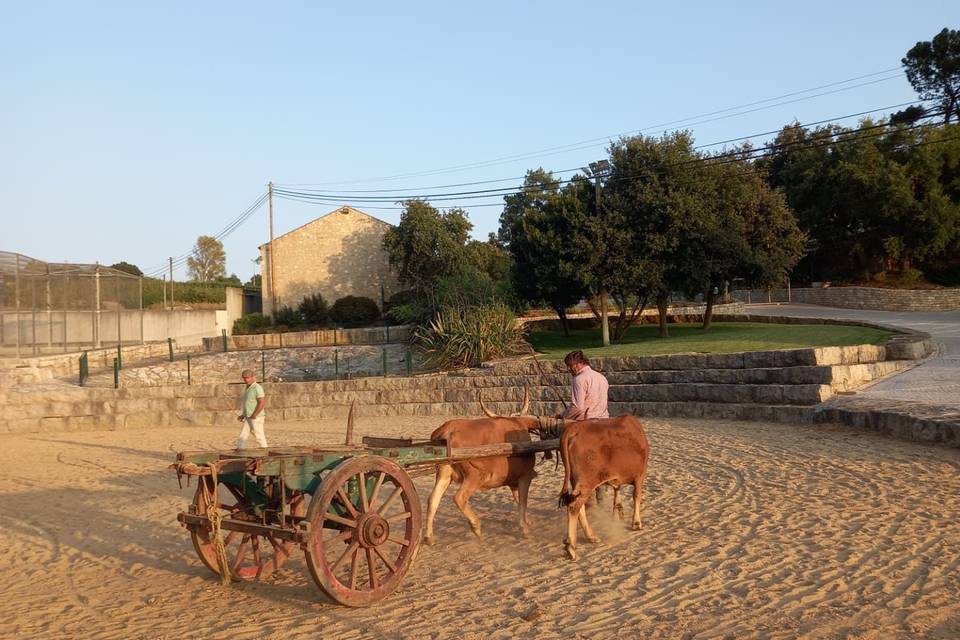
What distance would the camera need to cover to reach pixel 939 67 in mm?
51875

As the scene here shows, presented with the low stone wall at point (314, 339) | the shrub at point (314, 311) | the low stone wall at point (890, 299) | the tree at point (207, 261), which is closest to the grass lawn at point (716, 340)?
the low stone wall at point (314, 339)

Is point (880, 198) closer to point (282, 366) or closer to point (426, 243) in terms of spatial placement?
point (426, 243)

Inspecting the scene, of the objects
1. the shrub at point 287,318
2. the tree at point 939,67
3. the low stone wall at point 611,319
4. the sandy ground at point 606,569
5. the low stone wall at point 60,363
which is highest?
the tree at point 939,67

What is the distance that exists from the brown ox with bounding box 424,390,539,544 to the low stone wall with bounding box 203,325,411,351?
27532mm

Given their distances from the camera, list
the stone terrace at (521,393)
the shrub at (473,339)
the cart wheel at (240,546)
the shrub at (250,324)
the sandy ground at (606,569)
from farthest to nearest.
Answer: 1. the shrub at (250,324)
2. the shrub at (473,339)
3. the stone terrace at (521,393)
4. the cart wheel at (240,546)
5. the sandy ground at (606,569)

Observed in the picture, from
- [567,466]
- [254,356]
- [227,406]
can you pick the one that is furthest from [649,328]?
[567,466]

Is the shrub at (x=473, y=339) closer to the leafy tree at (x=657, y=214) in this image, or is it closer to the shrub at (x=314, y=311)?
the leafy tree at (x=657, y=214)

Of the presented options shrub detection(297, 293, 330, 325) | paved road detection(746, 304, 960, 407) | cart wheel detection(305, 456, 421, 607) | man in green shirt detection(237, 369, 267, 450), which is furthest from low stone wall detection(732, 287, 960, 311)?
cart wheel detection(305, 456, 421, 607)

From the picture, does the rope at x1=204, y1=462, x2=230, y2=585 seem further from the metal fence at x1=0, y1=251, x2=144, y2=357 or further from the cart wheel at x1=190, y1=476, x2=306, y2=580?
the metal fence at x1=0, y1=251, x2=144, y2=357

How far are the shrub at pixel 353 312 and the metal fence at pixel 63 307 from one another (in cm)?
1208

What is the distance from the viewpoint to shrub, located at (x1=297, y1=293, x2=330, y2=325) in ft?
145

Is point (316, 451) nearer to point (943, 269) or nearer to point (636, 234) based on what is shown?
point (636, 234)

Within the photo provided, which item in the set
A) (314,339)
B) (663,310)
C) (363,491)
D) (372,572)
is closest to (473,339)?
(663,310)

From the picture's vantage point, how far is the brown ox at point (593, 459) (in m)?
7.66
